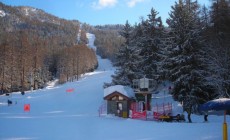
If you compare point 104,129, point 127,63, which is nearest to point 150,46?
point 127,63

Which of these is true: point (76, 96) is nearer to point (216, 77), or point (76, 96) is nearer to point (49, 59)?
point (216, 77)

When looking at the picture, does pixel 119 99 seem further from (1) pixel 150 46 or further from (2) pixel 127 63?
(1) pixel 150 46

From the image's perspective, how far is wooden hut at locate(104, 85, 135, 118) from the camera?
34.5 m

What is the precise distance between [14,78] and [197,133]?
187ft

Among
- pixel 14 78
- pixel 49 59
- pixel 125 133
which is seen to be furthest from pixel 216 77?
pixel 49 59

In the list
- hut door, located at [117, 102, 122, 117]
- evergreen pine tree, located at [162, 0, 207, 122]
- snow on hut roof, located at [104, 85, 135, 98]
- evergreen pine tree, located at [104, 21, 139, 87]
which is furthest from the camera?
evergreen pine tree, located at [104, 21, 139, 87]

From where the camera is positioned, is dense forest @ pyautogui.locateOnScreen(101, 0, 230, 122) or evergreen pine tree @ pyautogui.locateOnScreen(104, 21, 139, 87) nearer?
dense forest @ pyautogui.locateOnScreen(101, 0, 230, 122)

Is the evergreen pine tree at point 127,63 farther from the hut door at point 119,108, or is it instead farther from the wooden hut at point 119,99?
the hut door at point 119,108

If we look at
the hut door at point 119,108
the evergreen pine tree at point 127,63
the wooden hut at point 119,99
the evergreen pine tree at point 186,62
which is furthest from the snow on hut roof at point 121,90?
the evergreen pine tree at point 127,63

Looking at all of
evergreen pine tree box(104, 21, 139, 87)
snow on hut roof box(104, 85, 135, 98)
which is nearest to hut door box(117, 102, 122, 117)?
snow on hut roof box(104, 85, 135, 98)

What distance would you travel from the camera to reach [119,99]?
3525 cm

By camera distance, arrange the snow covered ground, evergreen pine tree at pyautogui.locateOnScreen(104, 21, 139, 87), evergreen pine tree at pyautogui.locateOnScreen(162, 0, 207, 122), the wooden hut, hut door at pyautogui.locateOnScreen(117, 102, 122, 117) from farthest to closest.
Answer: evergreen pine tree at pyautogui.locateOnScreen(104, 21, 139, 87) → the wooden hut → hut door at pyautogui.locateOnScreen(117, 102, 122, 117) → evergreen pine tree at pyautogui.locateOnScreen(162, 0, 207, 122) → the snow covered ground

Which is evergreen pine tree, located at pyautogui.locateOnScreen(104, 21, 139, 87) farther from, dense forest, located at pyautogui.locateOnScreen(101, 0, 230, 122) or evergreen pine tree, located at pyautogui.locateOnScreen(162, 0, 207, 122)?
evergreen pine tree, located at pyautogui.locateOnScreen(162, 0, 207, 122)

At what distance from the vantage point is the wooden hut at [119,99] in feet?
113
